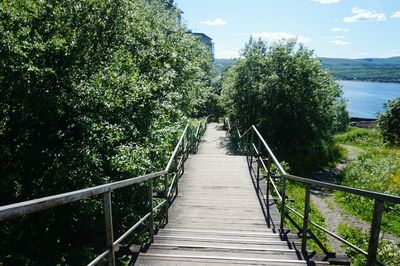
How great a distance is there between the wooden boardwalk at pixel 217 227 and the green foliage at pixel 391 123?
2624 centimetres

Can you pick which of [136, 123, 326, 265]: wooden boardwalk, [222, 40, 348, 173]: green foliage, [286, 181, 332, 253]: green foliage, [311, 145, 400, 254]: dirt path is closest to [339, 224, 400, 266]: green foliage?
[311, 145, 400, 254]: dirt path

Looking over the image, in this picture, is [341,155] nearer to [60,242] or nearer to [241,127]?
[241,127]

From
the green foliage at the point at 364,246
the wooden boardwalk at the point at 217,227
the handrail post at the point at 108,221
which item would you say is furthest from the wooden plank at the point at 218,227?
the green foliage at the point at 364,246

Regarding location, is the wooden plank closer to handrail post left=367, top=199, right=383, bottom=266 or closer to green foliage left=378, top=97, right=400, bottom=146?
handrail post left=367, top=199, right=383, bottom=266

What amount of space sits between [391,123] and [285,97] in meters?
19.2

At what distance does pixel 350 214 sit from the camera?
11.8m

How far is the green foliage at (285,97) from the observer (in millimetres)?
16688

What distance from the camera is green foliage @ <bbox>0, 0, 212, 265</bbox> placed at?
17.9 ft

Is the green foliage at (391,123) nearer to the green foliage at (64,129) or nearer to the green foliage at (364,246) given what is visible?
the green foliage at (364,246)

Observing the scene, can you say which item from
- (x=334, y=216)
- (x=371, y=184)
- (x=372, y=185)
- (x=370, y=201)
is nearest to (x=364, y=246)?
(x=334, y=216)

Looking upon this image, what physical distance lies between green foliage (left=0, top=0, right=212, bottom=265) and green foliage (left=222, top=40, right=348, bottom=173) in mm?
10745

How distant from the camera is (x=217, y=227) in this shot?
17.1 ft

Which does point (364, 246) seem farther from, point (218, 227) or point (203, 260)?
point (203, 260)

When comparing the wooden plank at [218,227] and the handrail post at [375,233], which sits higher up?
the handrail post at [375,233]
